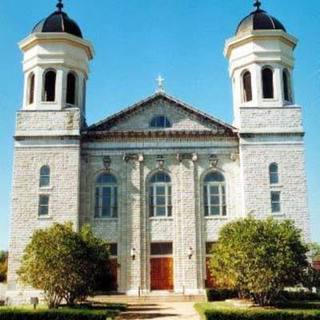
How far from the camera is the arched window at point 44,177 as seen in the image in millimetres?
30891

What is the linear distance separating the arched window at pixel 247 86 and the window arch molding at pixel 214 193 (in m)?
5.17

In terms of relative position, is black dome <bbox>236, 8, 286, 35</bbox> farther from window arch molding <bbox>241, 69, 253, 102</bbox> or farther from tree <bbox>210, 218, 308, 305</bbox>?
tree <bbox>210, 218, 308, 305</bbox>

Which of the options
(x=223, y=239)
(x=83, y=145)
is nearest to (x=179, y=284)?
(x=223, y=239)

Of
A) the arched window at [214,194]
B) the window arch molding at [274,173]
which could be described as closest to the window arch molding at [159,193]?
the arched window at [214,194]

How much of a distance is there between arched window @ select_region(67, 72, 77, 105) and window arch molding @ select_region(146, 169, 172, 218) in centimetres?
698

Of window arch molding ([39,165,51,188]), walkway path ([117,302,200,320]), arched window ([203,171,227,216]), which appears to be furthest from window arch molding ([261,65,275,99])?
window arch molding ([39,165,51,188])

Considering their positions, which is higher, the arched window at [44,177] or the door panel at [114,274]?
the arched window at [44,177]

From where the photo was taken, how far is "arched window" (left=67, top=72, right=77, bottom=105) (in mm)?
33188

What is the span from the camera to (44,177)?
102 feet

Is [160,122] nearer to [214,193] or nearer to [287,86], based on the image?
[214,193]

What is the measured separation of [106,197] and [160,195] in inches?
129

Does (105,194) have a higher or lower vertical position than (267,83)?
lower

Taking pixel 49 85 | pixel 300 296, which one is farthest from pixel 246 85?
pixel 300 296

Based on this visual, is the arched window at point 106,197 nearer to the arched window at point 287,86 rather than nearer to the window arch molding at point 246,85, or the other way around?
the window arch molding at point 246,85
